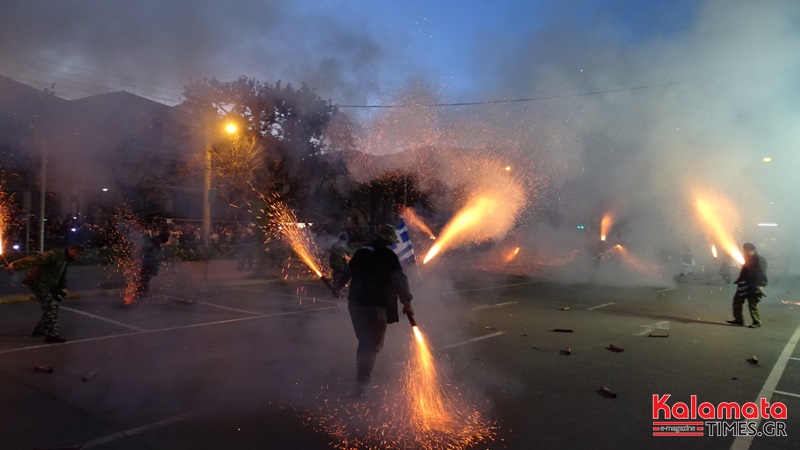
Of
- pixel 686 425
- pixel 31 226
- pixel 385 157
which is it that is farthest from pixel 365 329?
pixel 31 226

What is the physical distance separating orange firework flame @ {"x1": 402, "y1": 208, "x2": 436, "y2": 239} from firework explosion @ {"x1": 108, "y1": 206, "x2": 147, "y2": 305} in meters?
5.56

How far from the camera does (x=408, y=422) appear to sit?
336cm

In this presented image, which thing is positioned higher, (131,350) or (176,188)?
(176,188)

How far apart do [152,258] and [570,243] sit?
38.5ft

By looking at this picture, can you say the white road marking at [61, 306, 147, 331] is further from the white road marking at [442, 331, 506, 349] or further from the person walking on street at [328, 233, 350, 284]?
the white road marking at [442, 331, 506, 349]

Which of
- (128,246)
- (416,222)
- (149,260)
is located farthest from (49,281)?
(416,222)

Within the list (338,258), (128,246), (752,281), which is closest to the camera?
(752,281)

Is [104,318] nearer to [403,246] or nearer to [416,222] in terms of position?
[403,246]

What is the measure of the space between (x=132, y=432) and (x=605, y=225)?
1339cm

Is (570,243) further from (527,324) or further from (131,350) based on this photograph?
(131,350)

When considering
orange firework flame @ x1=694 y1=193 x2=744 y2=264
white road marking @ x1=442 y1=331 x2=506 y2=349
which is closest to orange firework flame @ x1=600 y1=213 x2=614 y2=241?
orange firework flame @ x1=694 y1=193 x2=744 y2=264

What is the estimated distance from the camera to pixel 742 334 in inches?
271

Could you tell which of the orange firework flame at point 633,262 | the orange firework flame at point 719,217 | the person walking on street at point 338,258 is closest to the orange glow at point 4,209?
the person walking on street at point 338,258

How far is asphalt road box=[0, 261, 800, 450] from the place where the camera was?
3.19 m
